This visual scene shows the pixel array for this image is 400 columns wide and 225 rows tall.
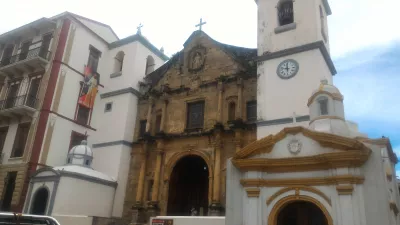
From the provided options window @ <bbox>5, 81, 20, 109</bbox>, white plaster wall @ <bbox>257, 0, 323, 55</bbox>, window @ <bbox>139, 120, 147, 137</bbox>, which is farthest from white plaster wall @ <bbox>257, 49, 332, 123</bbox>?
window @ <bbox>5, 81, 20, 109</bbox>

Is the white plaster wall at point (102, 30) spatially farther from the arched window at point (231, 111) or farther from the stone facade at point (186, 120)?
the arched window at point (231, 111)

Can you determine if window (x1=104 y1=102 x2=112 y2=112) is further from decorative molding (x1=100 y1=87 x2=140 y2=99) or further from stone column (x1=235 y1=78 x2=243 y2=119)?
stone column (x1=235 y1=78 x2=243 y2=119)

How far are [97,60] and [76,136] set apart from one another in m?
5.68

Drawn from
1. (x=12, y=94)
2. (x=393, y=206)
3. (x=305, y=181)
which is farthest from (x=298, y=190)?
(x=12, y=94)

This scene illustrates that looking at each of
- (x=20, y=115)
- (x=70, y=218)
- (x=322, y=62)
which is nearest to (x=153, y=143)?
(x=70, y=218)

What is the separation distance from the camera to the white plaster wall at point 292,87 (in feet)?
52.4

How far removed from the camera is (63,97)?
68.9ft

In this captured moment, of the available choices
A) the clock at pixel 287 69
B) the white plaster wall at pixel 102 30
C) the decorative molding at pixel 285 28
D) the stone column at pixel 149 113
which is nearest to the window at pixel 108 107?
the stone column at pixel 149 113

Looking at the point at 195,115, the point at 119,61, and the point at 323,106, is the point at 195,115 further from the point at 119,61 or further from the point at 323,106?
the point at 323,106

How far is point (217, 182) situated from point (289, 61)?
693 centimetres

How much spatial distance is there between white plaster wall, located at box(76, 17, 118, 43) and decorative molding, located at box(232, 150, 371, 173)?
55.6ft

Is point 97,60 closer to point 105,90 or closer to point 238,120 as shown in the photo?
point 105,90

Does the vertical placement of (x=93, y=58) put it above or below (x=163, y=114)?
above

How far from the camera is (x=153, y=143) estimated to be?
20875 millimetres
